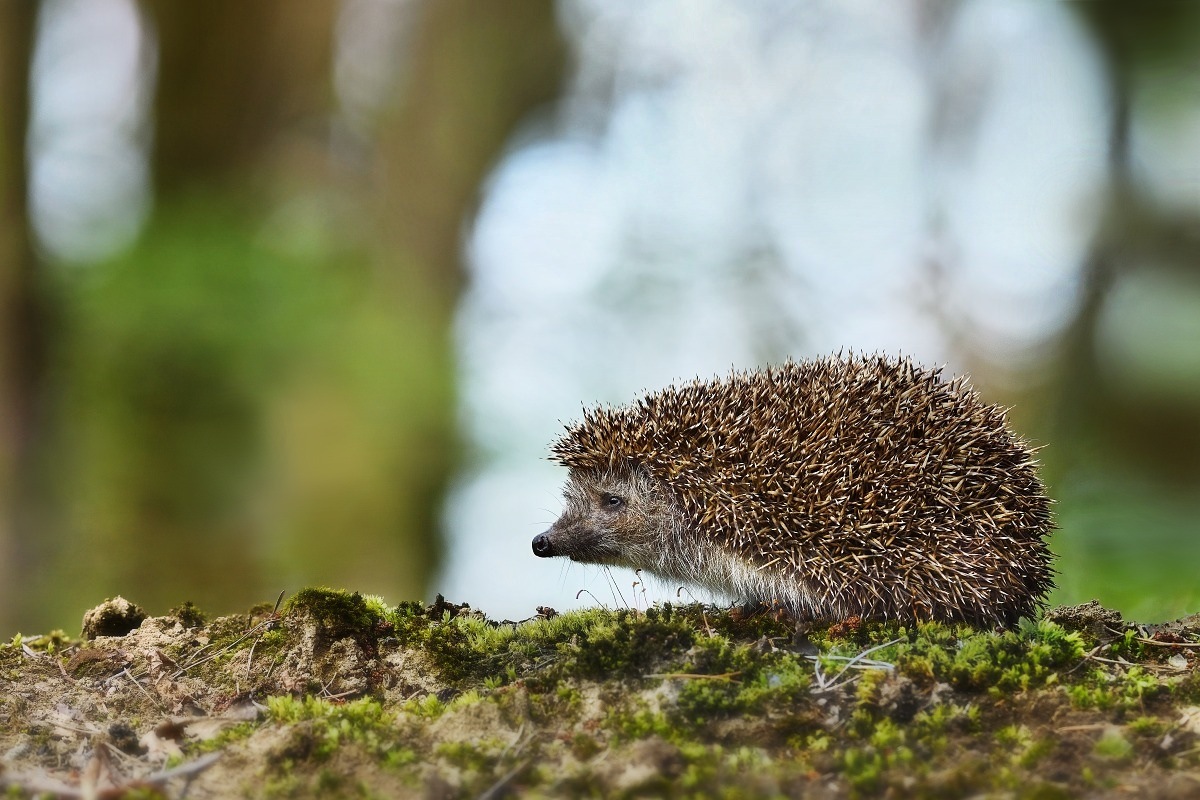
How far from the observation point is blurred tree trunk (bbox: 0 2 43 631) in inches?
285

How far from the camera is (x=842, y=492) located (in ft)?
13.4

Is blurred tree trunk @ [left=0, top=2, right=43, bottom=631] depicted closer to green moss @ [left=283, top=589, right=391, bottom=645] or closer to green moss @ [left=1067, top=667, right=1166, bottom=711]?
green moss @ [left=283, top=589, right=391, bottom=645]

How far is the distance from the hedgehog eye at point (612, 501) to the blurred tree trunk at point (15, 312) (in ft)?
17.6

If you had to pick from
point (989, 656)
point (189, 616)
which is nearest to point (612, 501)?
point (989, 656)

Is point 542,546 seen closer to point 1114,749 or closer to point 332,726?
point 332,726

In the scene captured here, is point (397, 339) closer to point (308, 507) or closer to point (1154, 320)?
point (308, 507)

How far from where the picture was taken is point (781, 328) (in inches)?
352

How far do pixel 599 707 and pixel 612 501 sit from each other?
1804 millimetres

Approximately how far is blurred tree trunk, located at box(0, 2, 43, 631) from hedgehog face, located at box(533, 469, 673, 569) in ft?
16.9

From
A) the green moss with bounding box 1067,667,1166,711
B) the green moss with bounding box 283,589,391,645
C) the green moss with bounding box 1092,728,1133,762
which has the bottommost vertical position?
the green moss with bounding box 1092,728,1133,762

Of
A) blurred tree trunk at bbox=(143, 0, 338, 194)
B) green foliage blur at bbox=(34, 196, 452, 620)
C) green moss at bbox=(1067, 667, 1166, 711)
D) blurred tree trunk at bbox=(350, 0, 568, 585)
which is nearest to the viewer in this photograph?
green moss at bbox=(1067, 667, 1166, 711)

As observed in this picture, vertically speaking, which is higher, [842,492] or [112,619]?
[112,619]

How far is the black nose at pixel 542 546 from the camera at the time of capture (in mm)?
4738

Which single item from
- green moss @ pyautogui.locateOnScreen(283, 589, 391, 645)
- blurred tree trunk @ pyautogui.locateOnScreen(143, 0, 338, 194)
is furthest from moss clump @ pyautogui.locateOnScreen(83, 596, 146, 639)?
blurred tree trunk @ pyautogui.locateOnScreen(143, 0, 338, 194)
